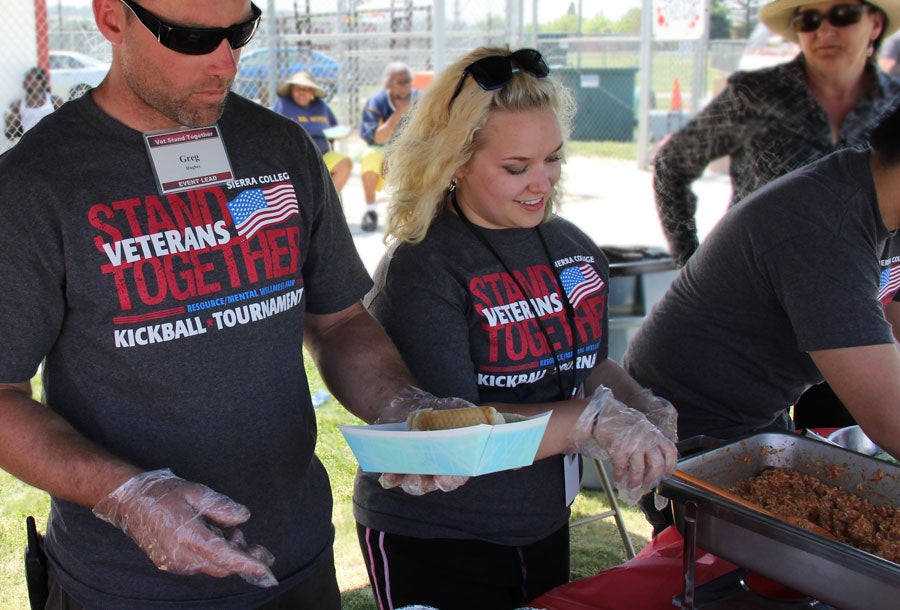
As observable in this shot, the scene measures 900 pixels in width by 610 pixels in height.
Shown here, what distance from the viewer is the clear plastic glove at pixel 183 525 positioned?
3.67 ft

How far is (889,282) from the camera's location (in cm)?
197

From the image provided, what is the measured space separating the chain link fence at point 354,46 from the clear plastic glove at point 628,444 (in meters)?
4.65

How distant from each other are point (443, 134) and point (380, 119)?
6.31 metres

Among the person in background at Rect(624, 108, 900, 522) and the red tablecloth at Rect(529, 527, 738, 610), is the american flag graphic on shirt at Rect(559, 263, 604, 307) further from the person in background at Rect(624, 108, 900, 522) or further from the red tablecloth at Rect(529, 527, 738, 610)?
the red tablecloth at Rect(529, 527, 738, 610)

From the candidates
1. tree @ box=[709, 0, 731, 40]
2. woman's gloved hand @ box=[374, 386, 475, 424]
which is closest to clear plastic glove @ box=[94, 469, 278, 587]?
woman's gloved hand @ box=[374, 386, 475, 424]

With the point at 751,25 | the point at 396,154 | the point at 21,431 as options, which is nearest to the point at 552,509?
the point at 396,154

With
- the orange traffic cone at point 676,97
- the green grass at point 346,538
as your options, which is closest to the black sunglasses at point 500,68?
the green grass at point 346,538

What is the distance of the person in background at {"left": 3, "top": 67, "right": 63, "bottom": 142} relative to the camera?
538cm

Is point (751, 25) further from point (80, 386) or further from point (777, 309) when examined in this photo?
point (80, 386)

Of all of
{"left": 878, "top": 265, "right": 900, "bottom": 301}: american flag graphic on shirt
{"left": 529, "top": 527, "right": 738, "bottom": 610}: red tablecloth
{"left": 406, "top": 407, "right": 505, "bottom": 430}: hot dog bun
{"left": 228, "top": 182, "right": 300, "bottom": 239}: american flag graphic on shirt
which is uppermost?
{"left": 228, "top": 182, "right": 300, "bottom": 239}: american flag graphic on shirt

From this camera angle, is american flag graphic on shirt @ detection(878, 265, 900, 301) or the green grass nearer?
american flag graphic on shirt @ detection(878, 265, 900, 301)

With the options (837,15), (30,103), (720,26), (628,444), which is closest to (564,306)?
(628,444)

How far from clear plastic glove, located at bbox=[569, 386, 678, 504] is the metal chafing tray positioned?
0.17 ft

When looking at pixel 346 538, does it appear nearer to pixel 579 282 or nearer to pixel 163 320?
pixel 579 282
